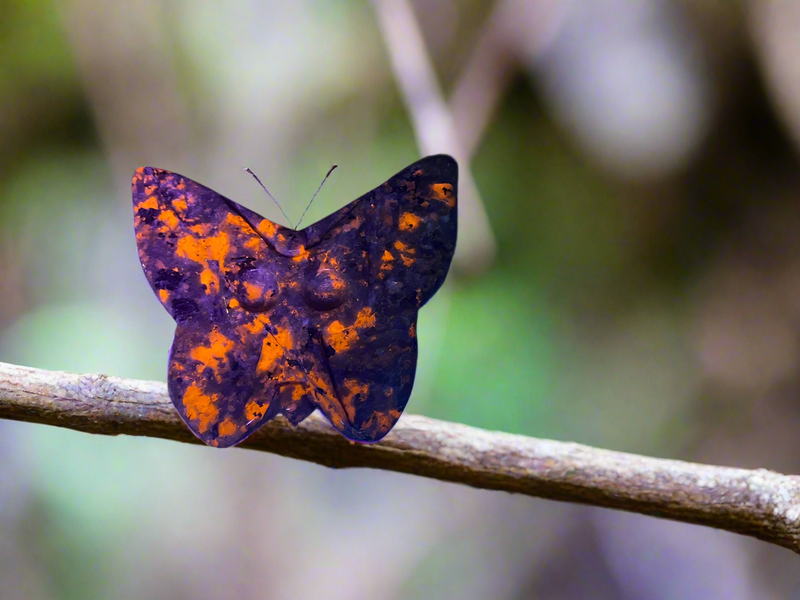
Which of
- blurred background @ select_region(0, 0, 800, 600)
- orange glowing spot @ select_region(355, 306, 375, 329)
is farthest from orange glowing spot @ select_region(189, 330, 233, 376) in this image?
blurred background @ select_region(0, 0, 800, 600)

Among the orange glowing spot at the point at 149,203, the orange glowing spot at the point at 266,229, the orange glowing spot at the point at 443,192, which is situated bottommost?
the orange glowing spot at the point at 266,229

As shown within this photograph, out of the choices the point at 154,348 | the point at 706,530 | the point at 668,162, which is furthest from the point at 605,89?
the point at 154,348

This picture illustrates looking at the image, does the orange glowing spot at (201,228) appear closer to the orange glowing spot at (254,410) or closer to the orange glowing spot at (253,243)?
the orange glowing spot at (253,243)

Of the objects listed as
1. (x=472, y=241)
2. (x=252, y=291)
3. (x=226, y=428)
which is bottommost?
(x=472, y=241)

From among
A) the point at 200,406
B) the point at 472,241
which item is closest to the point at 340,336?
the point at 200,406

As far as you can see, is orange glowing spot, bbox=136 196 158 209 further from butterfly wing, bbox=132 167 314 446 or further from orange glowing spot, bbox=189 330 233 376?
orange glowing spot, bbox=189 330 233 376

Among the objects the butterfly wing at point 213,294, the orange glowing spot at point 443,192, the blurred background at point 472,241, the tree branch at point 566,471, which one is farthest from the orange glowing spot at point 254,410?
the blurred background at point 472,241

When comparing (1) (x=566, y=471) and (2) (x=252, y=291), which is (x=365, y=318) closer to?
(2) (x=252, y=291)
